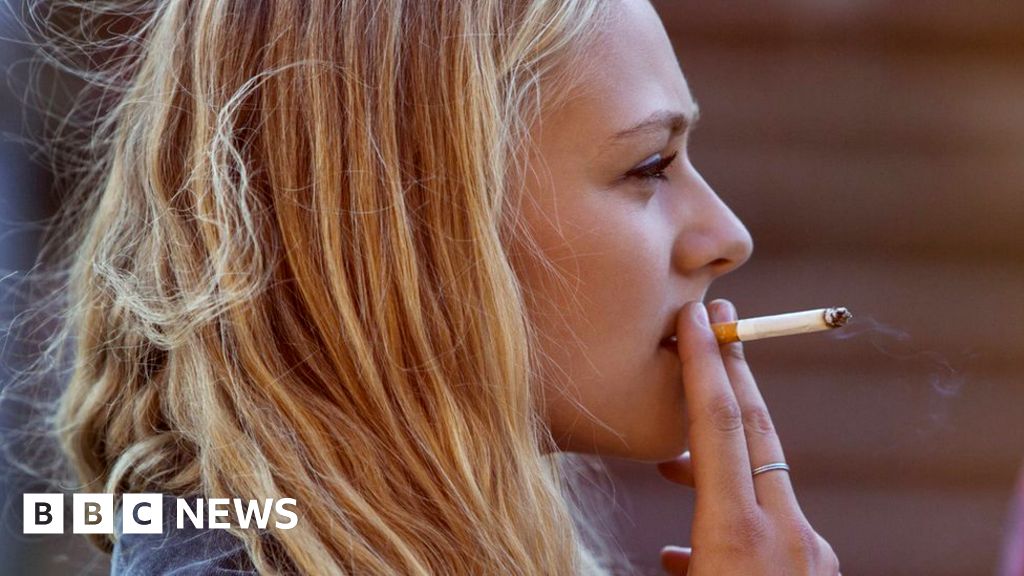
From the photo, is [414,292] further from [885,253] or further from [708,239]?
[885,253]

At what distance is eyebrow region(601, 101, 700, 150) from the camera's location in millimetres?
1171

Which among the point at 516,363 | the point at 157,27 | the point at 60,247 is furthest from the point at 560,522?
the point at 60,247

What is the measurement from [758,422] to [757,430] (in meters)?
0.01

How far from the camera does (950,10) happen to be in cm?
257

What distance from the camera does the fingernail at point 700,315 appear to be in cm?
123

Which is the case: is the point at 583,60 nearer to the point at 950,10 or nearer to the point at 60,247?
the point at 60,247

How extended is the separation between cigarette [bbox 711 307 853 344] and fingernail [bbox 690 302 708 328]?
0.03 m

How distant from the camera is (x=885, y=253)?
2631 millimetres

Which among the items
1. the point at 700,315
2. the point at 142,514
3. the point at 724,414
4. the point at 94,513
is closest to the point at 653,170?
the point at 700,315

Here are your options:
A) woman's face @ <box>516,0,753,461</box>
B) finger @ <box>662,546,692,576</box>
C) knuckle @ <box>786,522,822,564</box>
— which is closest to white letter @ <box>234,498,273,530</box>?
woman's face @ <box>516,0,753,461</box>

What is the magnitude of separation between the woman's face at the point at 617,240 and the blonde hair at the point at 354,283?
39 mm

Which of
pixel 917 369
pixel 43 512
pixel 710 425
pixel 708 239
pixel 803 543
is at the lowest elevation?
pixel 43 512

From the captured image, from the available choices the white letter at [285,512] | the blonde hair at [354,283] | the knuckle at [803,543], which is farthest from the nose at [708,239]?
the white letter at [285,512]

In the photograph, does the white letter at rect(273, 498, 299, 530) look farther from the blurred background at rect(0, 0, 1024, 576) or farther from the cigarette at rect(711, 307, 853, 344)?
the blurred background at rect(0, 0, 1024, 576)
